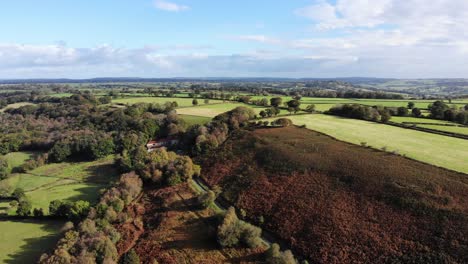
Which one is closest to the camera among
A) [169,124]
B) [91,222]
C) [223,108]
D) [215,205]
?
[91,222]

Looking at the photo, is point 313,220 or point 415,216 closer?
point 415,216

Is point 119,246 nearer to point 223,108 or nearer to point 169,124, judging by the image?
point 169,124

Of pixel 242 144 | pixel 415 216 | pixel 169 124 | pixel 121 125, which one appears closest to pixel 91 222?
pixel 242 144

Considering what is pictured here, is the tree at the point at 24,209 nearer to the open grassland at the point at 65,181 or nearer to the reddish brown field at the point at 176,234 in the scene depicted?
the open grassland at the point at 65,181

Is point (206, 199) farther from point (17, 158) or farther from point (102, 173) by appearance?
point (17, 158)

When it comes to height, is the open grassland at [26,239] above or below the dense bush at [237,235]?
below

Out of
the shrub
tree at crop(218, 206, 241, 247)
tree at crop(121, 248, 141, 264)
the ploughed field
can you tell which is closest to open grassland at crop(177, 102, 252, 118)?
the ploughed field

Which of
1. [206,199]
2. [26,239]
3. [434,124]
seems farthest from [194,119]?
[434,124]

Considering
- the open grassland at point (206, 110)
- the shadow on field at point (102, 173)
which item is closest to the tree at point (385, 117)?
the open grassland at point (206, 110)
